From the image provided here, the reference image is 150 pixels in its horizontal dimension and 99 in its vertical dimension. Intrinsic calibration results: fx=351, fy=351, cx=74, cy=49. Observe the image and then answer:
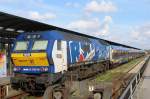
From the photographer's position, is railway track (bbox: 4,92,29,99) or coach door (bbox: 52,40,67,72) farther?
coach door (bbox: 52,40,67,72)

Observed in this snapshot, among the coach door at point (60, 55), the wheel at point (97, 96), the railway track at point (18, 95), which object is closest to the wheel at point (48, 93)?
the wheel at point (97, 96)

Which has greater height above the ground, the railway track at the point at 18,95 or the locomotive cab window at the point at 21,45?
the locomotive cab window at the point at 21,45

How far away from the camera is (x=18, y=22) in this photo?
20219 mm

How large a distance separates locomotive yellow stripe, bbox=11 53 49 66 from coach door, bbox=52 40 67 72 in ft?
A: 1.91

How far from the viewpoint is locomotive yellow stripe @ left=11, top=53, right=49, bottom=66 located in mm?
18062

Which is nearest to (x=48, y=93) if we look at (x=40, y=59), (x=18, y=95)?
(x=18, y=95)

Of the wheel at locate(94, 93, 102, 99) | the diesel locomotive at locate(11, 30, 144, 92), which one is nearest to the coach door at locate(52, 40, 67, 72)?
the diesel locomotive at locate(11, 30, 144, 92)

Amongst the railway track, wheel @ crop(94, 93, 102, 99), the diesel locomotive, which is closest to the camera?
wheel @ crop(94, 93, 102, 99)

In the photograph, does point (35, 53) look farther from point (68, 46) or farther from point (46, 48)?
point (68, 46)

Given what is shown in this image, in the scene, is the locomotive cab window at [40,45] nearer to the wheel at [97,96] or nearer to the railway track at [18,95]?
the railway track at [18,95]

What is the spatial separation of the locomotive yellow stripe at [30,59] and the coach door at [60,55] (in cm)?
58

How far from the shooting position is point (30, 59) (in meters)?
18.4

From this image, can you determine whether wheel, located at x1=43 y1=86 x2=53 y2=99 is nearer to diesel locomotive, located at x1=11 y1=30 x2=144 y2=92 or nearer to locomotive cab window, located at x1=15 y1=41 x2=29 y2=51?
diesel locomotive, located at x1=11 y1=30 x2=144 y2=92

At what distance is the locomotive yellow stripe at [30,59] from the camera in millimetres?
18062
